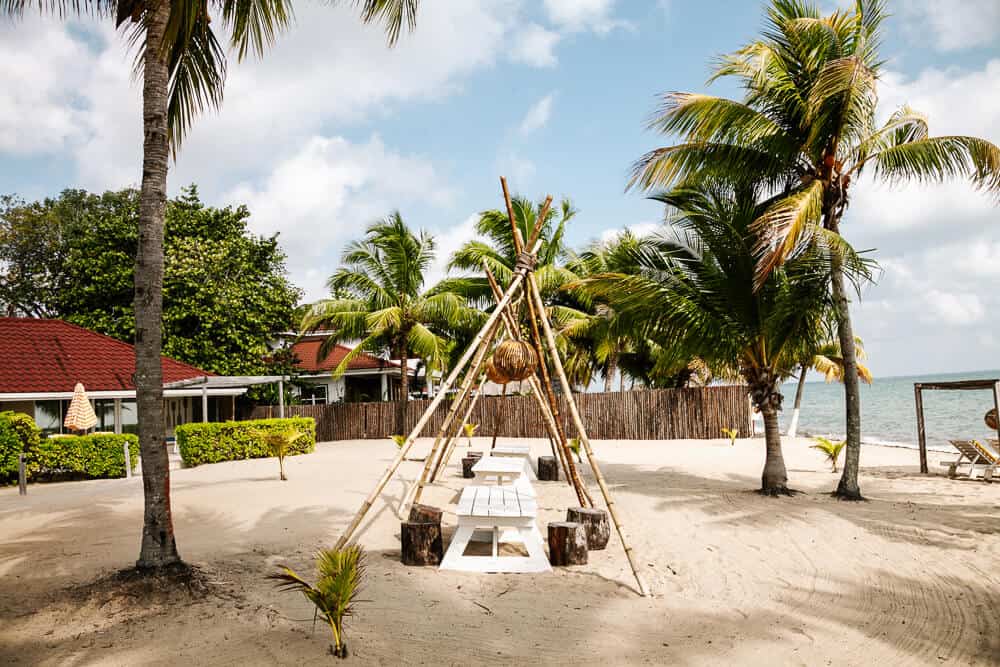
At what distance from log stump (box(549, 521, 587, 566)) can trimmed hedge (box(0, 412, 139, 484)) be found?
11574 millimetres

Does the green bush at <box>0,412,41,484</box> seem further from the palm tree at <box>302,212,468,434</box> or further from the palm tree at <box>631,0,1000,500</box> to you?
the palm tree at <box>631,0,1000,500</box>

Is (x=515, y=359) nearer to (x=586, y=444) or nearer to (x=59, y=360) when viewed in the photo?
(x=586, y=444)

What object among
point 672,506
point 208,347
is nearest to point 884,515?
point 672,506

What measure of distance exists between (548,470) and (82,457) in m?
10.1

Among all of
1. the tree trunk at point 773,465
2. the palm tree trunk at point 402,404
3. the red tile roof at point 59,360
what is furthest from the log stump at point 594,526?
the palm tree trunk at point 402,404

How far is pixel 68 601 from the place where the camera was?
4.88 metres

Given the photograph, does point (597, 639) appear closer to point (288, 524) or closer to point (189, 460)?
point (288, 524)

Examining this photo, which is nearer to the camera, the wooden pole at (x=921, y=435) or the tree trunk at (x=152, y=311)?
the tree trunk at (x=152, y=311)

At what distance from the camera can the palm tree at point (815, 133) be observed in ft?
30.9

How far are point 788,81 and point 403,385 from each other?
1643 cm

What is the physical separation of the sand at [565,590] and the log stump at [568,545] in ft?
Answer: 0.45

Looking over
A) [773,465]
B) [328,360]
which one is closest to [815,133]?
[773,465]

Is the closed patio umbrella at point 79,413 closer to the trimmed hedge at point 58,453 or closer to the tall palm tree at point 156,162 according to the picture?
the trimmed hedge at point 58,453

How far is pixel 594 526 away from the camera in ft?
23.3
